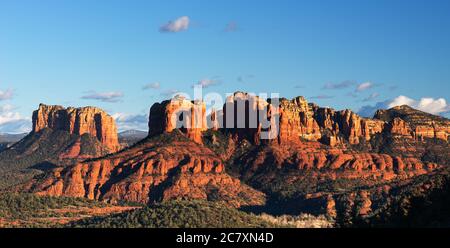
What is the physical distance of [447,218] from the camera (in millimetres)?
161750
